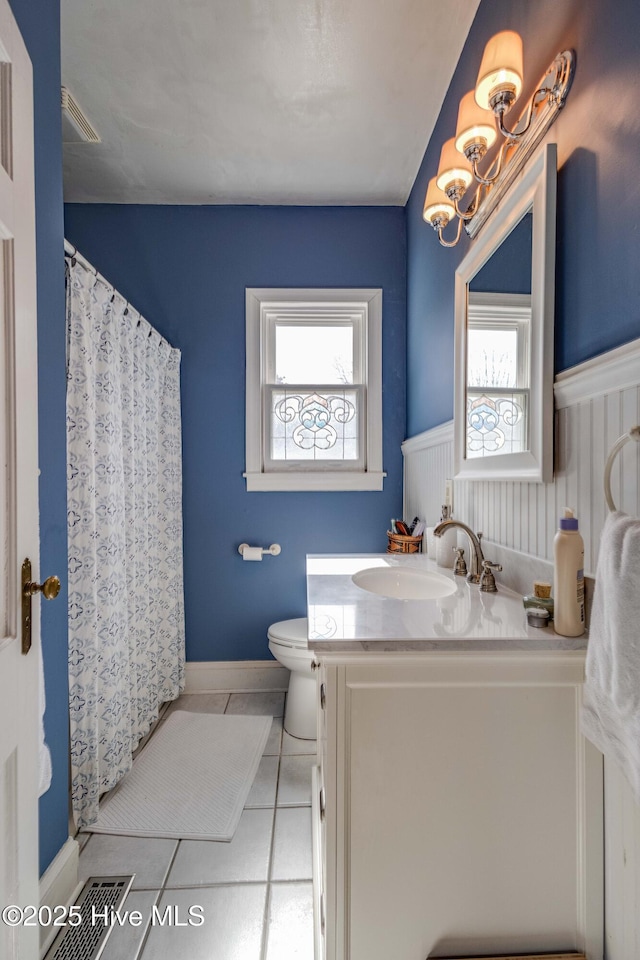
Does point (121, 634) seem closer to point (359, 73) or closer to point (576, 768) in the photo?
point (576, 768)

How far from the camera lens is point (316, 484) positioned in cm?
256

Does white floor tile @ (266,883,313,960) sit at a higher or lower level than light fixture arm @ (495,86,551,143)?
lower

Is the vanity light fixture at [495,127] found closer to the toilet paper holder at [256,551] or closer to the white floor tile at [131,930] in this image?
the toilet paper holder at [256,551]

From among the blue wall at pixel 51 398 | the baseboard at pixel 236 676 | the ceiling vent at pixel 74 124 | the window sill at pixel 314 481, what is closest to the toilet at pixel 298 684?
the baseboard at pixel 236 676

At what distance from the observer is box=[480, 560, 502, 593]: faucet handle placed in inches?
49.2

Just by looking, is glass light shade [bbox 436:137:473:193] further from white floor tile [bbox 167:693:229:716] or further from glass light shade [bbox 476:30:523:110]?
white floor tile [bbox 167:693:229:716]

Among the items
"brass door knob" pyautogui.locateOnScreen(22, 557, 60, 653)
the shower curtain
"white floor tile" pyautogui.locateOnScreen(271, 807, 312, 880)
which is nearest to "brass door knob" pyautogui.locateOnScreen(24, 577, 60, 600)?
"brass door knob" pyautogui.locateOnScreen(22, 557, 60, 653)

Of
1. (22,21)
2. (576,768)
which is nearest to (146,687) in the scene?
(576,768)

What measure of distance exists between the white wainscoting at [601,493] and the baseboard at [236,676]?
5.70 ft

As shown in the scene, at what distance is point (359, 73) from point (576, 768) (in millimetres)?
2227

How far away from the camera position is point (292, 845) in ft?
4.88

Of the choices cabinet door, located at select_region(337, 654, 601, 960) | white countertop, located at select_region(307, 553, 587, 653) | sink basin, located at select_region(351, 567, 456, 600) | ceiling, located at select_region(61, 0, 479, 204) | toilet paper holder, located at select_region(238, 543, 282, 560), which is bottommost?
cabinet door, located at select_region(337, 654, 601, 960)

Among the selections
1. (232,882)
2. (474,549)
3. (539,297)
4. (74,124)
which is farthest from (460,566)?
(74,124)

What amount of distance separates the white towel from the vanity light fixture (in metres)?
0.94
